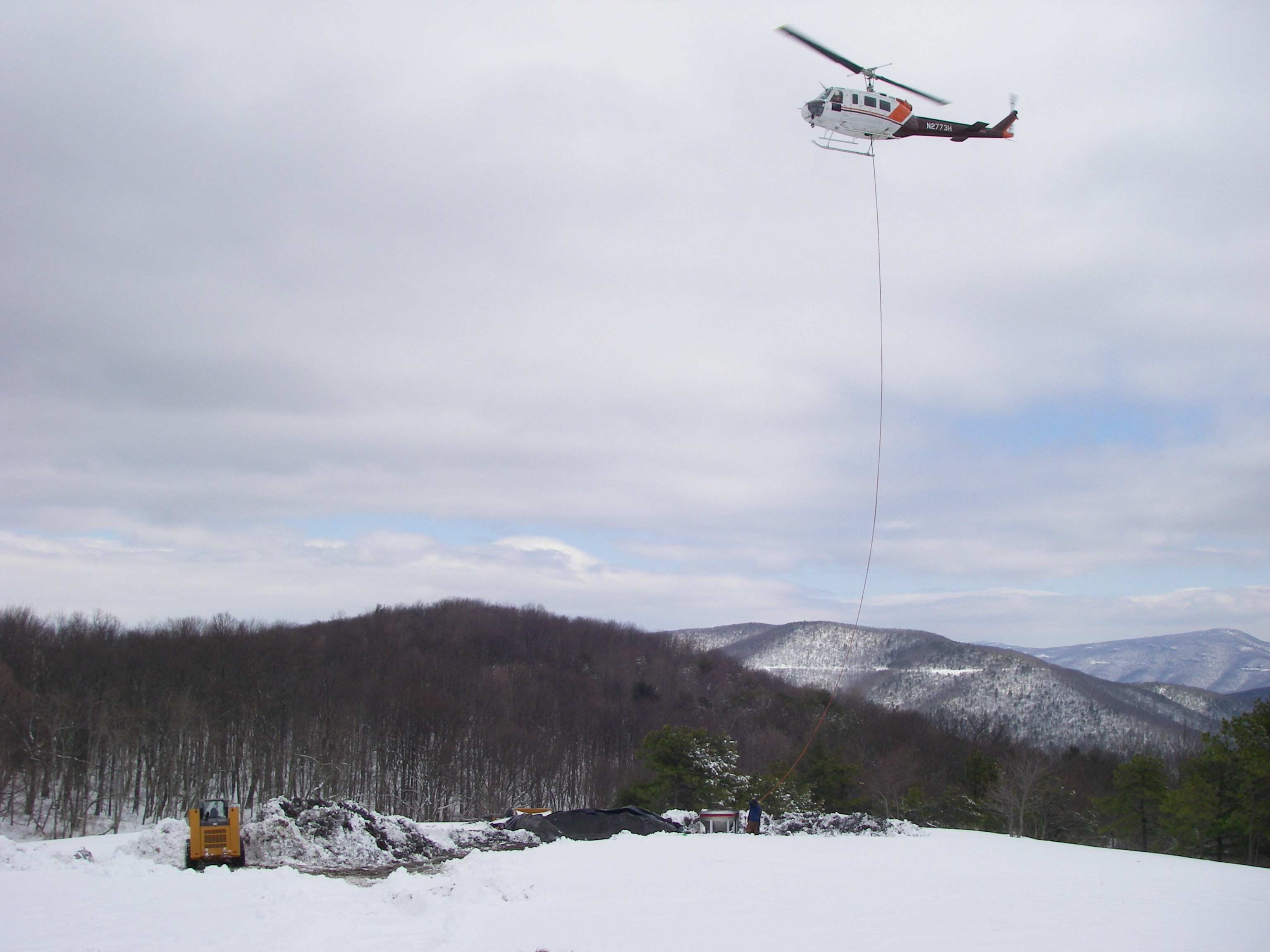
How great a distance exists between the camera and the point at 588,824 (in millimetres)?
23516

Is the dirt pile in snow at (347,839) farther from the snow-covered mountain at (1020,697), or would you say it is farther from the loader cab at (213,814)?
the snow-covered mountain at (1020,697)

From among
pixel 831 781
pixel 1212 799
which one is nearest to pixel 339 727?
pixel 831 781

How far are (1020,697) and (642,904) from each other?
524ft

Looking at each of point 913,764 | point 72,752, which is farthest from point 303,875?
point 913,764

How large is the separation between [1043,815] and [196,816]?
40454 mm

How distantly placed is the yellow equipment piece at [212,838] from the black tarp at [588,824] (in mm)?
6865

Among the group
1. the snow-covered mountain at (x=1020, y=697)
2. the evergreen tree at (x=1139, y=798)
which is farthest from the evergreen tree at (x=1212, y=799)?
the snow-covered mountain at (x=1020, y=697)

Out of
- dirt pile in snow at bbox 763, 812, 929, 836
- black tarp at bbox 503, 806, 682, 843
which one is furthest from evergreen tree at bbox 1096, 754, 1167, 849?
black tarp at bbox 503, 806, 682, 843

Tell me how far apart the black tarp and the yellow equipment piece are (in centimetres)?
687

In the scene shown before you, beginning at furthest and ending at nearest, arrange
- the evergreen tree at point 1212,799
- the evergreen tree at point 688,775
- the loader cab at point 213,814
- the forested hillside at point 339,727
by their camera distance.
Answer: the forested hillside at point 339,727 → the evergreen tree at point 688,775 → the evergreen tree at point 1212,799 → the loader cab at point 213,814

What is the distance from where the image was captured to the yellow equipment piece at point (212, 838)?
18.0m

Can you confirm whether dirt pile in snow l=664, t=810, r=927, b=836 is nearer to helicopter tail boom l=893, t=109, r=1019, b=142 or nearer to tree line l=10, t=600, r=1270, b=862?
tree line l=10, t=600, r=1270, b=862

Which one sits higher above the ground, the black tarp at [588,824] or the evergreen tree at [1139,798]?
the black tarp at [588,824]

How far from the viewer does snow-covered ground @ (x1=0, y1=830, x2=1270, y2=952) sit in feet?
35.4
